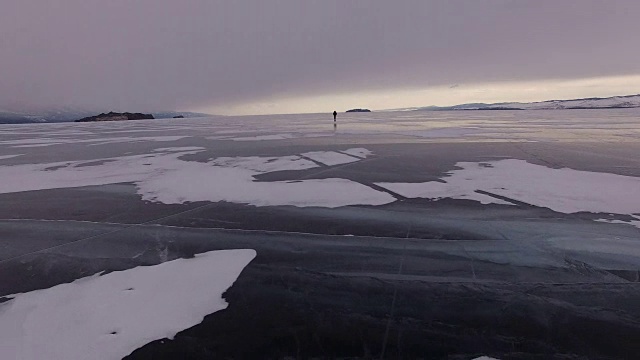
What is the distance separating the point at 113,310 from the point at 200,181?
15.8ft

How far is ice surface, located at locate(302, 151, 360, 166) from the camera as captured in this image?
9.77 m

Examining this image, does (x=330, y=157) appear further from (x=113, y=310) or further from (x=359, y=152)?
(x=113, y=310)

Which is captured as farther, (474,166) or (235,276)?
(474,166)

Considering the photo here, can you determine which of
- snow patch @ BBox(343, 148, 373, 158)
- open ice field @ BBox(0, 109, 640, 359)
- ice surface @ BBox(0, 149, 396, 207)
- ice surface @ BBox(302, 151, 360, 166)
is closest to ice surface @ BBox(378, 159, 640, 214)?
open ice field @ BBox(0, 109, 640, 359)

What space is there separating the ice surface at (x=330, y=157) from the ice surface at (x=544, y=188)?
2.89 meters

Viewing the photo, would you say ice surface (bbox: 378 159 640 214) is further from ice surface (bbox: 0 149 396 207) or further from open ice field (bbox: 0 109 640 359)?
ice surface (bbox: 0 149 396 207)

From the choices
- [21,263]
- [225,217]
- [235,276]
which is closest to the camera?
[235,276]

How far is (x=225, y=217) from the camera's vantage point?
512 cm

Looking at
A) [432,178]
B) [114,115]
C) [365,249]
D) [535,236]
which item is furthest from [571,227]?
[114,115]

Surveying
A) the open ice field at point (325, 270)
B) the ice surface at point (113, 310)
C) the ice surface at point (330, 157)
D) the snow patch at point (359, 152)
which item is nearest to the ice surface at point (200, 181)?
the open ice field at point (325, 270)

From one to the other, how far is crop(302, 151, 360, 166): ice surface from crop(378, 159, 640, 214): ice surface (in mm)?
2891

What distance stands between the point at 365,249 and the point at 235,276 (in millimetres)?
1360

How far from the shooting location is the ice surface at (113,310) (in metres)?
2.45

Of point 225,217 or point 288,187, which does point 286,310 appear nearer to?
point 225,217
